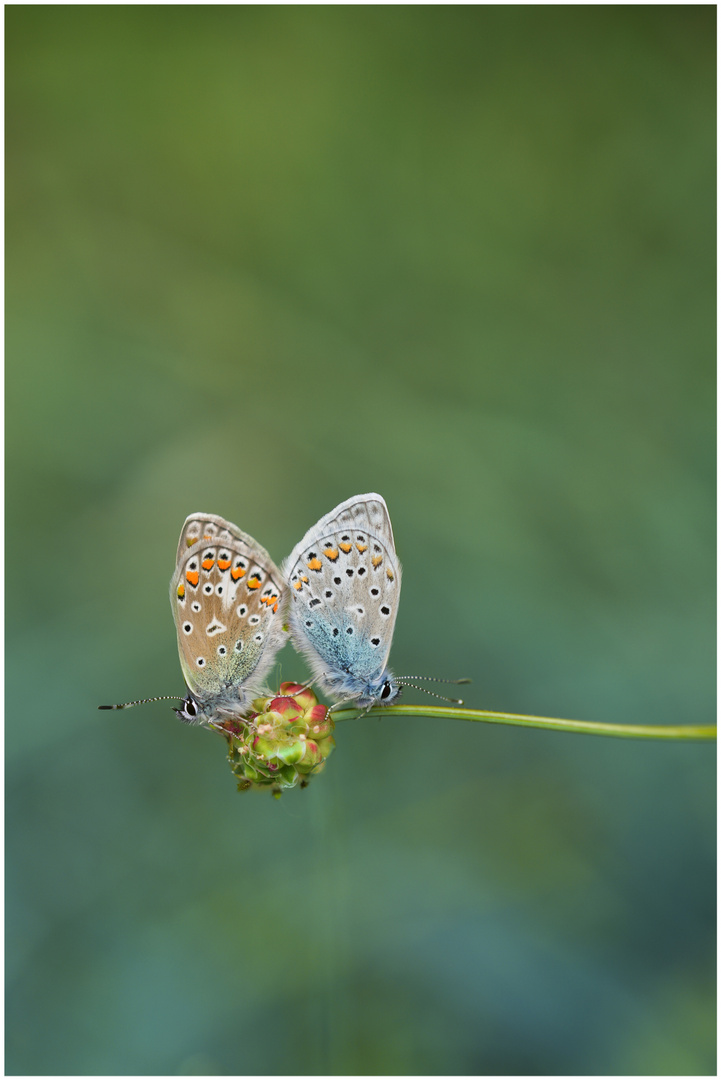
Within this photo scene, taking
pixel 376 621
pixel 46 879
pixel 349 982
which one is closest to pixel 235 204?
pixel 376 621

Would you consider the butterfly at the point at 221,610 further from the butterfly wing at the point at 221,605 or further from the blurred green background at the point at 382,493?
the blurred green background at the point at 382,493

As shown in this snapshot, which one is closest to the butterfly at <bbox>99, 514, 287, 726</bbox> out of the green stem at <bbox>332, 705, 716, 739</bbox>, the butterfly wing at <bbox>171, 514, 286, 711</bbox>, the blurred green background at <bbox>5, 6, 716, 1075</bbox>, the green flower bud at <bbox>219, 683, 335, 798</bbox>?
the butterfly wing at <bbox>171, 514, 286, 711</bbox>

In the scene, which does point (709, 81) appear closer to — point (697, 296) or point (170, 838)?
point (697, 296)

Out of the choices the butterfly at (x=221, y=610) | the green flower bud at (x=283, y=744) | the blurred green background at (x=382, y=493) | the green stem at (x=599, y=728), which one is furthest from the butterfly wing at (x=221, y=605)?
the green stem at (x=599, y=728)

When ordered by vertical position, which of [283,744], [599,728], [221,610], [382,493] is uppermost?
[382,493]

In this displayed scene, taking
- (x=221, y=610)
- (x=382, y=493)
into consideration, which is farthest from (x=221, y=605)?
(x=382, y=493)

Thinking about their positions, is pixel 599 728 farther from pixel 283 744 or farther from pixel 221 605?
pixel 221 605
